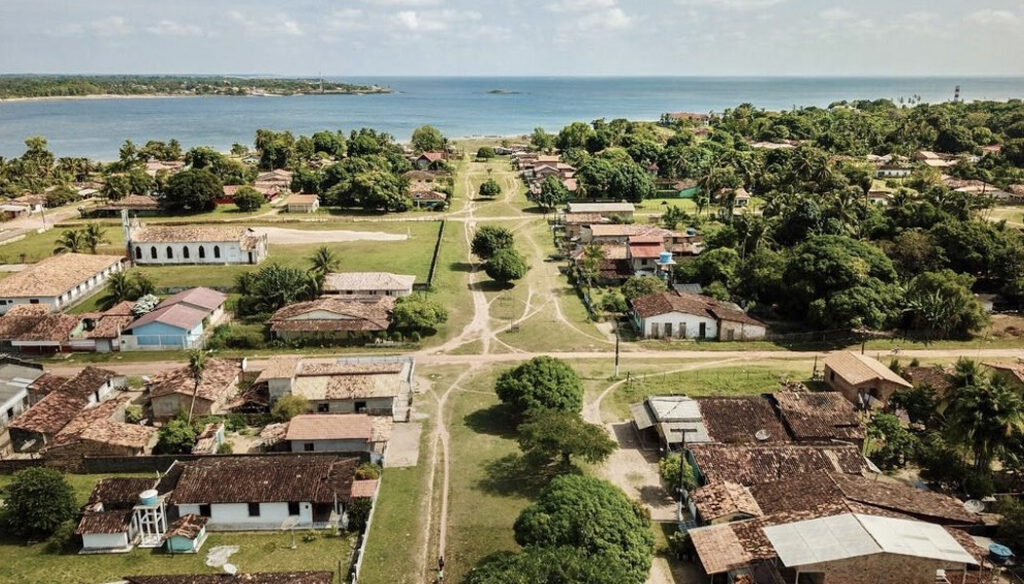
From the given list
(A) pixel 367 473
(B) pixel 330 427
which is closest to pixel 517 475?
(A) pixel 367 473

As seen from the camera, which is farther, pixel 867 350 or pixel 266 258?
pixel 266 258

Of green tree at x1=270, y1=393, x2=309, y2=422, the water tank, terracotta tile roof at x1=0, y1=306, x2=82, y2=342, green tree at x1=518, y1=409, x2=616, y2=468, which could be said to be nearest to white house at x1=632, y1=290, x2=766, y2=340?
green tree at x1=518, y1=409, x2=616, y2=468

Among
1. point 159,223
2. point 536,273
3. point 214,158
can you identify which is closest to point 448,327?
point 536,273

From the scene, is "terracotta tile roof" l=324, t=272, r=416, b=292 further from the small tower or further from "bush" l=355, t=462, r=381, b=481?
the small tower

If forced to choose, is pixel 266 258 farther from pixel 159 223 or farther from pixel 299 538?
pixel 299 538

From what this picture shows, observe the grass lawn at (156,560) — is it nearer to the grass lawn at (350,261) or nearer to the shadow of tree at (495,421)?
the shadow of tree at (495,421)
